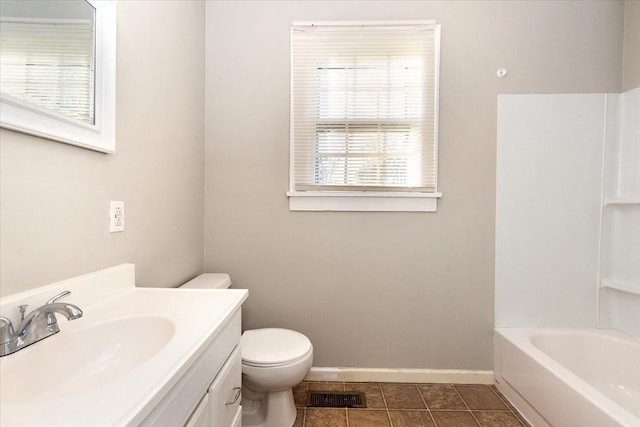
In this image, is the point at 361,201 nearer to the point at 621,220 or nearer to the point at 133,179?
the point at 133,179

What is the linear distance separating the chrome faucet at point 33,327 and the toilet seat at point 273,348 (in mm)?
825

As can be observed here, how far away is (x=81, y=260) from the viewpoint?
0.96 meters

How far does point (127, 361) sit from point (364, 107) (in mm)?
1761

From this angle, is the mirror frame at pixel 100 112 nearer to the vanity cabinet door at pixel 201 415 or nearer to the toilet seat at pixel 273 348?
the vanity cabinet door at pixel 201 415

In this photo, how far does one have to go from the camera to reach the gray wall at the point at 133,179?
Result: 0.78m

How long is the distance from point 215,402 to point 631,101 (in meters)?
2.78

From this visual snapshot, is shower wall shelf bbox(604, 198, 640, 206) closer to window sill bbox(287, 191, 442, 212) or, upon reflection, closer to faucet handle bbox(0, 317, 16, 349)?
window sill bbox(287, 191, 442, 212)

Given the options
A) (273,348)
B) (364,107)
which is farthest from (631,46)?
(273,348)

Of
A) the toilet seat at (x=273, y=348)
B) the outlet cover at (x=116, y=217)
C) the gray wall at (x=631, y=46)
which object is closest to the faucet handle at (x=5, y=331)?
the outlet cover at (x=116, y=217)

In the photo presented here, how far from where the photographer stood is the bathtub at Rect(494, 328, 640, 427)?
1.23 metres

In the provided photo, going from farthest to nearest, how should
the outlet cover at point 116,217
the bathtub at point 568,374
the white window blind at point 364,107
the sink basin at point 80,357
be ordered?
1. the white window blind at point 364,107
2. the bathtub at point 568,374
3. the outlet cover at point 116,217
4. the sink basin at point 80,357

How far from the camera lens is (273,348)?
146 centimetres

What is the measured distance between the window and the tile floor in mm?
1167

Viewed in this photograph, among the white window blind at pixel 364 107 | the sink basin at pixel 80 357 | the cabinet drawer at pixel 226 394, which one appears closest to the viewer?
the sink basin at pixel 80 357
